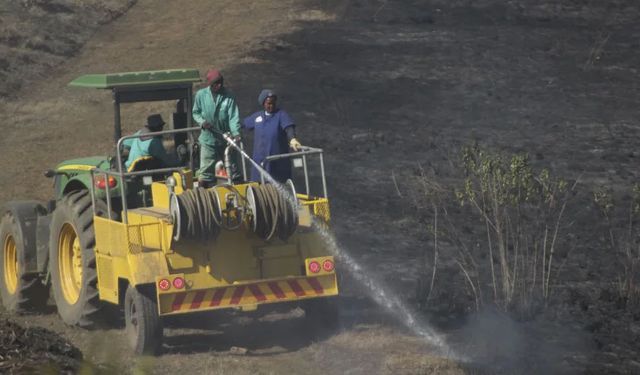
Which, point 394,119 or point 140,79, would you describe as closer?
point 140,79

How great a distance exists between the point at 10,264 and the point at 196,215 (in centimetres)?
393

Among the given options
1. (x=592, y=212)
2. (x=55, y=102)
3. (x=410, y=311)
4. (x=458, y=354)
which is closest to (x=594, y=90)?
(x=592, y=212)

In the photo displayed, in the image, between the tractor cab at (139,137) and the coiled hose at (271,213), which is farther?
the tractor cab at (139,137)

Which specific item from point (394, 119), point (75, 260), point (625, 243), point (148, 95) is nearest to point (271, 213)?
point (148, 95)

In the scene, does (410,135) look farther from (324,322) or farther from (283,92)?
(324,322)

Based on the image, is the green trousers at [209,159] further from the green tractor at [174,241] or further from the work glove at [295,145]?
the work glove at [295,145]

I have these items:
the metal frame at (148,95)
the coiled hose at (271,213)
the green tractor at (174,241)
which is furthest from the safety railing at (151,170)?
the metal frame at (148,95)

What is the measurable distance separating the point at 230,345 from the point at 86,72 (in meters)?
16.1

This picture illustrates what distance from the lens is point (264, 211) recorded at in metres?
11.4

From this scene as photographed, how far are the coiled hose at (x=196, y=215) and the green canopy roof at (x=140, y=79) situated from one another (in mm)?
1993

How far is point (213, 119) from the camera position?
13.2 meters

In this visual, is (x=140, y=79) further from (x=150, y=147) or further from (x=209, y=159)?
(x=209, y=159)

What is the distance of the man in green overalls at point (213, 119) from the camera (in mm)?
12828

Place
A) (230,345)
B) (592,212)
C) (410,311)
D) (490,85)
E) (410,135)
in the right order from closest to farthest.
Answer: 1. (230,345)
2. (410,311)
3. (592,212)
4. (410,135)
5. (490,85)
